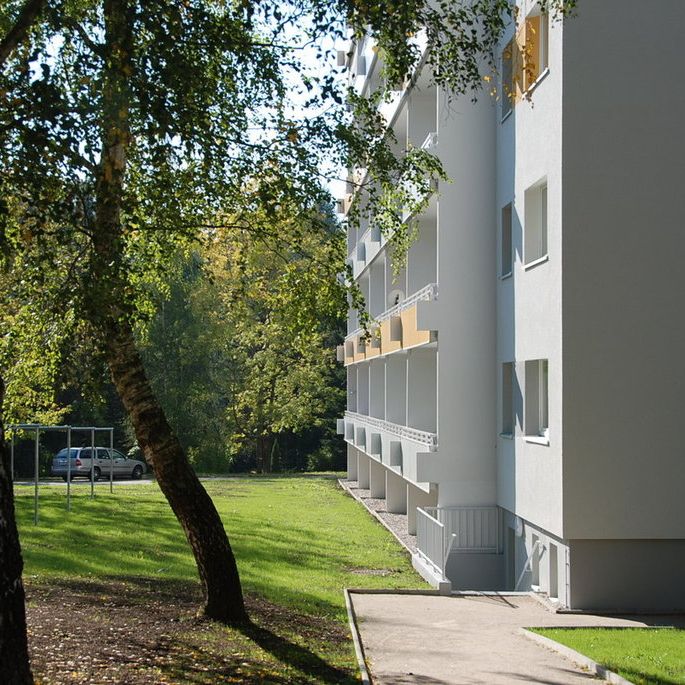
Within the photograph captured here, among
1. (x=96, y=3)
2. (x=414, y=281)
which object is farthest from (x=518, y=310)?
(x=96, y=3)

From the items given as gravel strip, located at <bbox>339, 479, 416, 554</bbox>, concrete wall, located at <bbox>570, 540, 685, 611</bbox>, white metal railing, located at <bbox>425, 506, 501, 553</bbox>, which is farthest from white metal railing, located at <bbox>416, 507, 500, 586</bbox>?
concrete wall, located at <bbox>570, 540, 685, 611</bbox>

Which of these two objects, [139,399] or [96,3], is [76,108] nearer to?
[96,3]

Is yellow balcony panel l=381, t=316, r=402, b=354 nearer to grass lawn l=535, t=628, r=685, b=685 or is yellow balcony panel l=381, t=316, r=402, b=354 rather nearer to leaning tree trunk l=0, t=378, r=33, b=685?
grass lawn l=535, t=628, r=685, b=685

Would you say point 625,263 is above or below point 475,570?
above

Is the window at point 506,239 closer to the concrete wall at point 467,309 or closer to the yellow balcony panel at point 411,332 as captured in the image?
the concrete wall at point 467,309

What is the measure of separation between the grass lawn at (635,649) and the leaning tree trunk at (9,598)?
5730 millimetres

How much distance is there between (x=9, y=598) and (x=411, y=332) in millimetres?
15782

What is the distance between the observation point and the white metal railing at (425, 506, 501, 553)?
65.1 feet

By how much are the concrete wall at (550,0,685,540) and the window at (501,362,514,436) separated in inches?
153

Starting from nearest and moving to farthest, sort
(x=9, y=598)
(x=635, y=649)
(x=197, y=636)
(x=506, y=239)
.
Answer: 1. (x=9, y=598)
2. (x=197, y=636)
3. (x=635, y=649)
4. (x=506, y=239)

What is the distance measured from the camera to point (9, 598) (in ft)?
22.6

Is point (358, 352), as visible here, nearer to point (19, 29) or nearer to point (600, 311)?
point (600, 311)

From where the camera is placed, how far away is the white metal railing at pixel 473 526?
1984 centimetres

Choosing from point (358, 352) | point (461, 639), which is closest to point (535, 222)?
point (461, 639)
